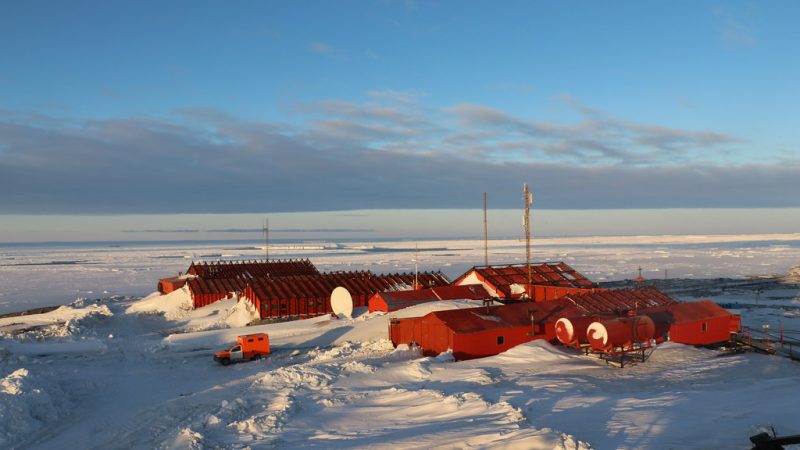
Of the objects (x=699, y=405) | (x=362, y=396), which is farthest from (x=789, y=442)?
(x=362, y=396)

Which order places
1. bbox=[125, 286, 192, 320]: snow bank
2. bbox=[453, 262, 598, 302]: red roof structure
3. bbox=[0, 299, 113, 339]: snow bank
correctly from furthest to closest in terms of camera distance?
bbox=[125, 286, 192, 320]: snow bank
bbox=[453, 262, 598, 302]: red roof structure
bbox=[0, 299, 113, 339]: snow bank

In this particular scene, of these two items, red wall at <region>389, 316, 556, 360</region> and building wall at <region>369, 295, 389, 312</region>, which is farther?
building wall at <region>369, 295, 389, 312</region>

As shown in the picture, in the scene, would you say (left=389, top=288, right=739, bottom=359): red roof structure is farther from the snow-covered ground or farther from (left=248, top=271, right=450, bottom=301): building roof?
(left=248, top=271, right=450, bottom=301): building roof

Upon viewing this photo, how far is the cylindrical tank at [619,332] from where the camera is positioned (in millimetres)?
21672

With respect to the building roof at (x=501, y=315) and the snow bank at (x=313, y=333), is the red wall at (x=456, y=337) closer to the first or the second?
the building roof at (x=501, y=315)

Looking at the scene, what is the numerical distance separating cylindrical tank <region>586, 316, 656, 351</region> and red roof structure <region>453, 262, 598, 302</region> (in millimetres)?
9886

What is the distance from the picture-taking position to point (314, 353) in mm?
25984

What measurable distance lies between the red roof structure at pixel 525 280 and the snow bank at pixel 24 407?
23553 mm

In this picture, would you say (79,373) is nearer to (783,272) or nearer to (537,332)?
(537,332)

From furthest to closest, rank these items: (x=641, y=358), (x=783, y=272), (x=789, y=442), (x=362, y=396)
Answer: (x=783, y=272) → (x=641, y=358) → (x=362, y=396) → (x=789, y=442)

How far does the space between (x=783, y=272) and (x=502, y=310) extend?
188ft

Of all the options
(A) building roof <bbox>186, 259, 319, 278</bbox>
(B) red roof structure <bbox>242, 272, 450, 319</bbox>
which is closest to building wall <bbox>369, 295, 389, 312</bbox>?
(B) red roof structure <bbox>242, 272, 450, 319</bbox>

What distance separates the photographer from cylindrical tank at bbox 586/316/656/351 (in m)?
21.7

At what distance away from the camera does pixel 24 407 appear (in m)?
16.5
